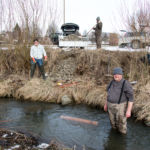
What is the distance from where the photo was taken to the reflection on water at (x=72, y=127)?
14.5ft

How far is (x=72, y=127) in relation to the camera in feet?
17.2

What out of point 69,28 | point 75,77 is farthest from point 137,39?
point 69,28

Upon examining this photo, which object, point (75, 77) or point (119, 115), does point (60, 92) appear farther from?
point (119, 115)

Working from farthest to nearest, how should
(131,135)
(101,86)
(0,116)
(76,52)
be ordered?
(76,52), (101,86), (0,116), (131,135)

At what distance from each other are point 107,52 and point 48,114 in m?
5.44

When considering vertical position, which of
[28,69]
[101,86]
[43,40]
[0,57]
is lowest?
[101,86]

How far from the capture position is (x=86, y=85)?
317 inches

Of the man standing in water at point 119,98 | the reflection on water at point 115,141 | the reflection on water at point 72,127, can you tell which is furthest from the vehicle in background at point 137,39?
the reflection on water at point 115,141

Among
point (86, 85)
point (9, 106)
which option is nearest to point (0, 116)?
point (9, 106)

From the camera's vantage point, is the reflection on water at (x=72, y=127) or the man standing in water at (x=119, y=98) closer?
the man standing in water at (x=119, y=98)

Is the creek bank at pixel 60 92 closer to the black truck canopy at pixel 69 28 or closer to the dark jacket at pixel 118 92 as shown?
the dark jacket at pixel 118 92

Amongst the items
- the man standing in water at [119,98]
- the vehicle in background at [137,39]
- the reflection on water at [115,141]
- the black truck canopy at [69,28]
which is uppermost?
the black truck canopy at [69,28]

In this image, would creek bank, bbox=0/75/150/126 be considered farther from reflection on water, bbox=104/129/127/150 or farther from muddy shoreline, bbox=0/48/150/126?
reflection on water, bbox=104/129/127/150

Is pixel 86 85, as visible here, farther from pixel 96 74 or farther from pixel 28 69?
pixel 28 69
